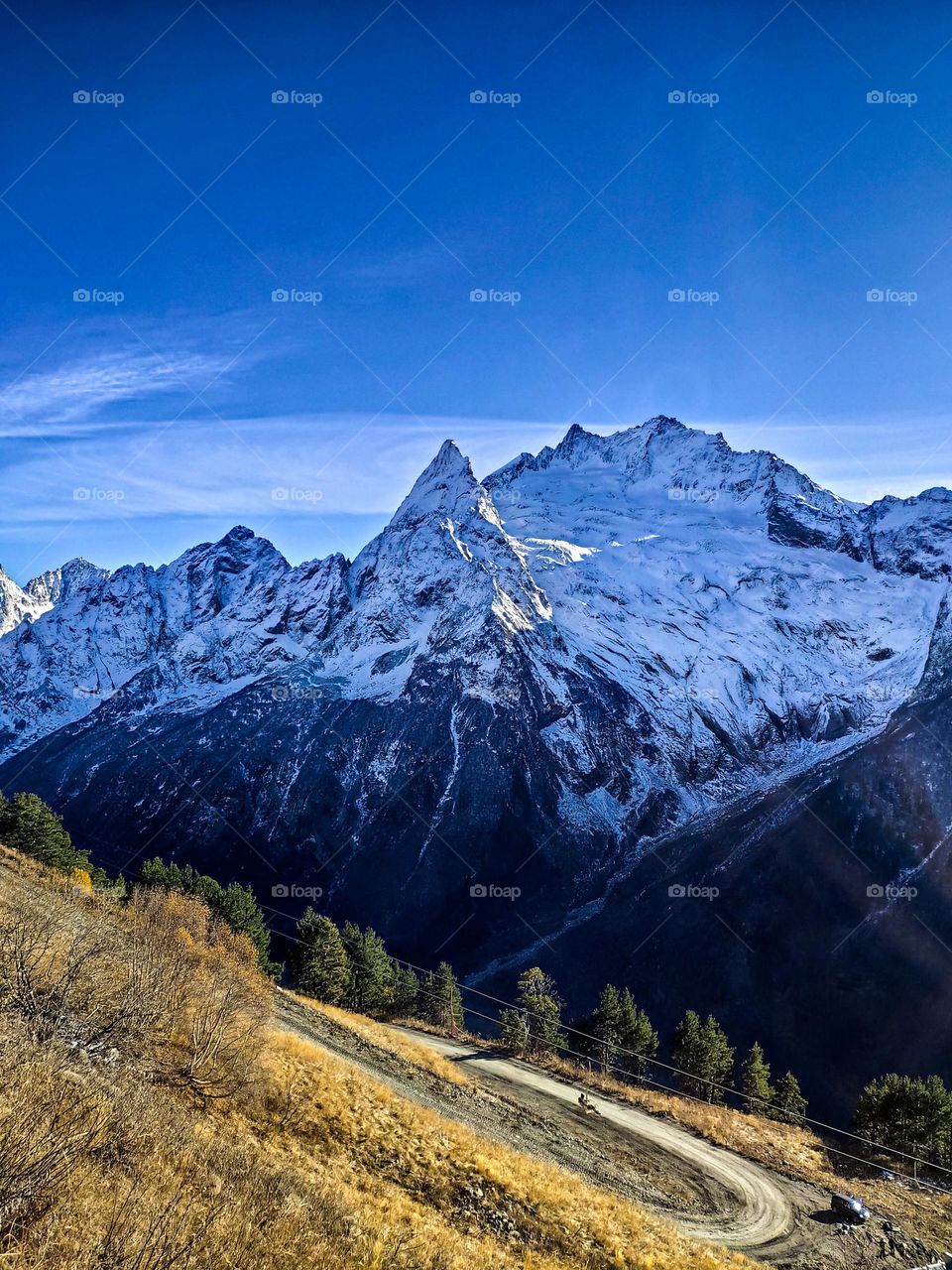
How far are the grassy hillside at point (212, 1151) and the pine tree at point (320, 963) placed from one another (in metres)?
33.8

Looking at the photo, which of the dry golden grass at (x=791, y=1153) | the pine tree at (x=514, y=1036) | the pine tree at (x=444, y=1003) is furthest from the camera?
the pine tree at (x=444, y=1003)

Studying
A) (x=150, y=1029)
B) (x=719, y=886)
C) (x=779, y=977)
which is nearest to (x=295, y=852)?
(x=719, y=886)

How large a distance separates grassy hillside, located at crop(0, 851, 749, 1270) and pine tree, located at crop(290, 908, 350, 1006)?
3376 cm

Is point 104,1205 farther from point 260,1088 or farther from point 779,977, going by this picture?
point 779,977

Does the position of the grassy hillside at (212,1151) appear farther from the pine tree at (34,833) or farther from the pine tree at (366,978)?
the pine tree at (366,978)

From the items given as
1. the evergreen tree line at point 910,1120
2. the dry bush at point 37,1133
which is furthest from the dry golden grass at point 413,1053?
the evergreen tree line at point 910,1120

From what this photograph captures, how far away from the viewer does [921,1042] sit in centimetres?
9762

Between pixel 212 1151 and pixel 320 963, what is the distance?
4881 centimetres

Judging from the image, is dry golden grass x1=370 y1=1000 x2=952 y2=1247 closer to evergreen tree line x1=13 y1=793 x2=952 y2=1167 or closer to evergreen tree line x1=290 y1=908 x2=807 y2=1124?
evergreen tree line x1=13 y1=793 x2=952 y2=1167

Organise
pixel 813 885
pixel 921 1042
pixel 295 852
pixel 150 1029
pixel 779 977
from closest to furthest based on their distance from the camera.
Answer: pixel 150 1029
pixel 921 1042
pixel 779 977
pixel 813 885
pixel 295 852

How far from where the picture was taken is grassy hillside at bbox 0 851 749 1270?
8.78 meters

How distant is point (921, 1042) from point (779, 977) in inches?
904

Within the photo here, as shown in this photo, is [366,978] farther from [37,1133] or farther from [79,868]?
[37,1133]

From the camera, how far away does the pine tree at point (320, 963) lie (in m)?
56.1
